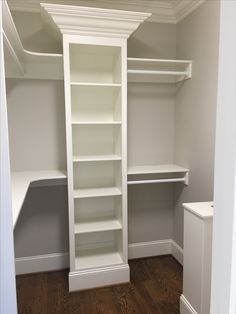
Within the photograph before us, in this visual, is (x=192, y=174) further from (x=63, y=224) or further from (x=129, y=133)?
(x=63, y=224)

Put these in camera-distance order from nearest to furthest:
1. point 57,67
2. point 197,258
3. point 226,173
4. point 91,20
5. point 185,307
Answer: point 226,173
point 197,258
point 185,307
point 91,20
point 57,67

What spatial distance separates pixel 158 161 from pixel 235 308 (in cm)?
222

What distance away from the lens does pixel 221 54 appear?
724mm

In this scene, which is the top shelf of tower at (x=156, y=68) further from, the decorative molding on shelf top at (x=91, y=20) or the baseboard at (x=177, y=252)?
the baseboard at (x=177, y=252)

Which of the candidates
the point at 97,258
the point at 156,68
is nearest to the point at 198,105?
the point at 156,68

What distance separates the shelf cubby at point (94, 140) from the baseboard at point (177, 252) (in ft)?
4.04

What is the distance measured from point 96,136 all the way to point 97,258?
1.19m

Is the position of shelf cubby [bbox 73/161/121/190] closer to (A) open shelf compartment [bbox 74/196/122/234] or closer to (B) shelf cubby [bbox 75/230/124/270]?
(A) open shelf compartment [bbox 74/196/122/234]

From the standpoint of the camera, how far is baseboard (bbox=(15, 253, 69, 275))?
2.66 m

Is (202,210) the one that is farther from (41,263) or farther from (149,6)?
(149,6)

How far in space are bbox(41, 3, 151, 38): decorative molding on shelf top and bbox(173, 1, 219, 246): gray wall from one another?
532mm

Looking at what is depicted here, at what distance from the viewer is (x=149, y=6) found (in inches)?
103

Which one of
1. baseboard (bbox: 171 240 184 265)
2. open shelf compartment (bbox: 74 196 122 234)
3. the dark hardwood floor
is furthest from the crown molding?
the dark hardwood floor

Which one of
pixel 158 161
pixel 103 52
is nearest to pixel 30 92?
pixel 103 52
